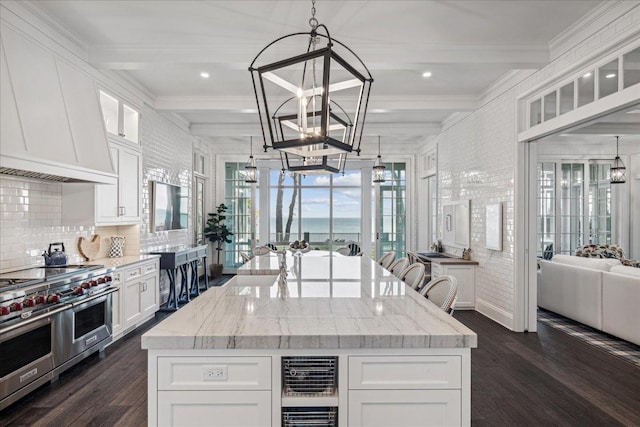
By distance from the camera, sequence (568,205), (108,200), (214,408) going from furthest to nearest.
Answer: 1. (568,205)
2. (108,200)
3. (214,408)

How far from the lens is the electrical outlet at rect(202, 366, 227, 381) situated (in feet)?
5.20

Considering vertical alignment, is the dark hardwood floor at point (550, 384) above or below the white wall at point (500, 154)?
below

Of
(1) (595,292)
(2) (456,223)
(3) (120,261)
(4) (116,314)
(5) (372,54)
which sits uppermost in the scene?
(5) (372,54)

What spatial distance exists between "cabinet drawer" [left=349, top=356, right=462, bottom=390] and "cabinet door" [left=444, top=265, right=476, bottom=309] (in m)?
4.36

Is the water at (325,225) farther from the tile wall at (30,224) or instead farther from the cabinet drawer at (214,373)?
the cabinet drawer at (214,373)

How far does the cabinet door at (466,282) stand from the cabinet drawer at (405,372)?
4363 millimetres

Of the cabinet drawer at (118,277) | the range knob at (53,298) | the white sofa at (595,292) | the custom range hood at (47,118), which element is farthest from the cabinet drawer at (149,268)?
the white sofa at (595,292)

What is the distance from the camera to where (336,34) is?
368 cm

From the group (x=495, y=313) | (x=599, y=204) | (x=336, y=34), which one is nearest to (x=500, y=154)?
(x=495, y=313)

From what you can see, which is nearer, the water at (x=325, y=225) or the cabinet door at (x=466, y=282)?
the cabinet door at (x=466, y=282)

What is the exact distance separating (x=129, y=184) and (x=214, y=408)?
4005 mm

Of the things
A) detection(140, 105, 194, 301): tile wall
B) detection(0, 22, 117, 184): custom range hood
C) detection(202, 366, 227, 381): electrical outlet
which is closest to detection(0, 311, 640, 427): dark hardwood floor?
detection(202, 366, 227, 381): electrical outlet

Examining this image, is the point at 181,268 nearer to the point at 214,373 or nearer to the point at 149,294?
the point at 149,294

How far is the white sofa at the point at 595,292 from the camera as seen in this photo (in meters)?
4.05
